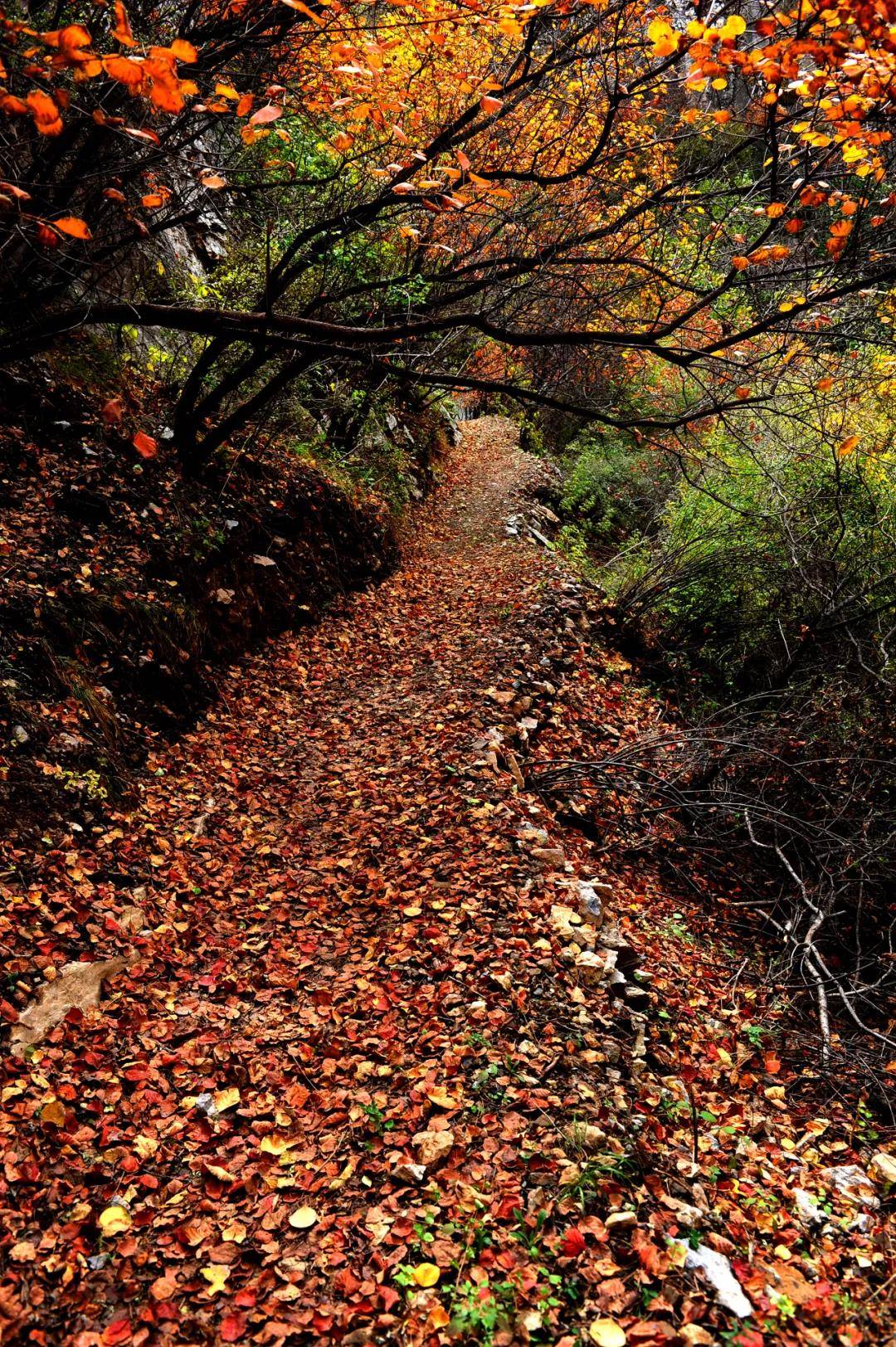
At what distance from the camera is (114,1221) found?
115 inches

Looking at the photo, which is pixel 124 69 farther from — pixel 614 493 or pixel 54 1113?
pixel 614 493

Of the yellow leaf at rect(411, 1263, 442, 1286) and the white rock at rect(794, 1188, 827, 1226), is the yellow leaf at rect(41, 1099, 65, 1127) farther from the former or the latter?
the white rock at rect(794, 1188, 827, 1226)

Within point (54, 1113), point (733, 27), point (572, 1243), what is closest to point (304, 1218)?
point (572, 1243)

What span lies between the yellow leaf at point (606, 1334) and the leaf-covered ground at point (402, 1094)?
24mm

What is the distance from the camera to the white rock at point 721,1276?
8.61 feet

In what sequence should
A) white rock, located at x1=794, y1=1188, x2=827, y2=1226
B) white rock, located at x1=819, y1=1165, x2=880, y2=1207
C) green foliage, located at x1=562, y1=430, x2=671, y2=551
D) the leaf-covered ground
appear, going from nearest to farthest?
the leaf-covered ground → white rock, located at x1=794, y1=1188, x2=827, y2=1226 → white rock, located at x1=819, y1=1165, x2=880, y2=1207 → green foliage, located at x1=562, y1=430, x2=671, y2=551

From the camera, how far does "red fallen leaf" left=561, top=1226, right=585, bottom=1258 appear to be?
9.04 ft

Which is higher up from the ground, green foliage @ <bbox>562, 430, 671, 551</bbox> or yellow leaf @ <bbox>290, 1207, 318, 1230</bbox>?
green foliage @ <bbox>562, 430, 671, 551</bbox>

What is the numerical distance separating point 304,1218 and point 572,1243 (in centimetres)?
113

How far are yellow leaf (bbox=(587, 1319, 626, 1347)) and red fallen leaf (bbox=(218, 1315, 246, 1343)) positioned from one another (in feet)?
4.20

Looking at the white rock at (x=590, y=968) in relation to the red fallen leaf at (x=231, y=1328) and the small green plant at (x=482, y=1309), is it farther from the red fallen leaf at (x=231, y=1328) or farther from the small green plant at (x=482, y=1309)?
the red fallen leaf at (x=231, y=1328)

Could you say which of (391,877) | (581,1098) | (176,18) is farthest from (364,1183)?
(176,18)

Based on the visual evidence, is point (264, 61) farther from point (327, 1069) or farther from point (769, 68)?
point (327, 1069)

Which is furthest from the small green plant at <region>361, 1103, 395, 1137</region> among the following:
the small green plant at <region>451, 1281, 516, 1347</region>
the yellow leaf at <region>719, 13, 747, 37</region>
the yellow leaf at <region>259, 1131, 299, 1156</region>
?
the yellow leaf at <region>719, 13, 747, 37</region>
